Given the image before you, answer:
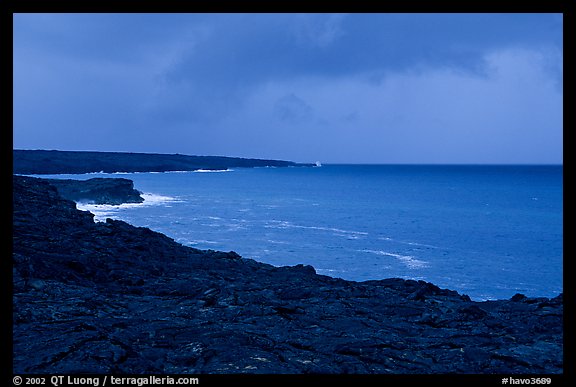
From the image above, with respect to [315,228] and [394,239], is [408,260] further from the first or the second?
[315,228]

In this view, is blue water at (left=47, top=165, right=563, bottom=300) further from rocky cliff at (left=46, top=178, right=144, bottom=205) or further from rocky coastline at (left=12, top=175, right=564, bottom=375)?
rocky coastline at (left=12, top=175, right=564, bottom=375)

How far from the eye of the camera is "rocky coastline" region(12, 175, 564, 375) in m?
7.77

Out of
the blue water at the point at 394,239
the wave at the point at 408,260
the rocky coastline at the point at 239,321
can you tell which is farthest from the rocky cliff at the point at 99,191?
the rocky coastline at the point at 239,321

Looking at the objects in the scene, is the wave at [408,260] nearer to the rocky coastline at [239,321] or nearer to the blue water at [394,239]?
the blue water at [394,239]

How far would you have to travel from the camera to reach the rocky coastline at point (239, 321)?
7.77 meters

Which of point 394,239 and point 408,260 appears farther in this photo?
point 394,239

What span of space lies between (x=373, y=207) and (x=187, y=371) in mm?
85096

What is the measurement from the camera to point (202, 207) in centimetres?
8056

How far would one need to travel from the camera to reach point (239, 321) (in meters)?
10.4

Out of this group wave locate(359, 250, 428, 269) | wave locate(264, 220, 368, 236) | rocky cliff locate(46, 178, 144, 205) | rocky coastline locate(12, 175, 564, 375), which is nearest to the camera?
rocky coastline locate(12, 175, 564, 375)

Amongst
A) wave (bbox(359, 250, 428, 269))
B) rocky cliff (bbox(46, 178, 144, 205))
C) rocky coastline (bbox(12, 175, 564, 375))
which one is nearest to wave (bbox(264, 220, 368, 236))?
wave (bbox(359, 250, 428, 269))

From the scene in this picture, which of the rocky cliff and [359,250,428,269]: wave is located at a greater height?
the rocky cliff

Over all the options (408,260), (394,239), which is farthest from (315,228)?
(408,260)

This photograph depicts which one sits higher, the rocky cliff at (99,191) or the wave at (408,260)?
the rocky cliff at (99,191)
